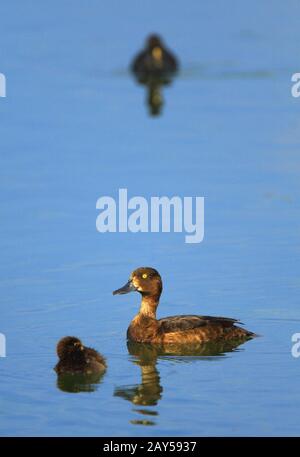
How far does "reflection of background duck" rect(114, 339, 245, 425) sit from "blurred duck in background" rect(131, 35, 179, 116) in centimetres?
1037

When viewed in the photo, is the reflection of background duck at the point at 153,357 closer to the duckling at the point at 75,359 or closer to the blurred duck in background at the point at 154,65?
the duckling at the point at 75,359

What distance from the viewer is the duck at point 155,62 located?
24.3m

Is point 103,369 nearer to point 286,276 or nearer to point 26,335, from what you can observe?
point 26,335

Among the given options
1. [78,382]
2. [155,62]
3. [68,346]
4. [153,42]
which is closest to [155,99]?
[155,62]

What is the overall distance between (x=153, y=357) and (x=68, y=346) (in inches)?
38.5

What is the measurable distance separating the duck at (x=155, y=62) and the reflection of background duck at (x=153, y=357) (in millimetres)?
10726

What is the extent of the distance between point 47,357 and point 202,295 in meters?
1.98

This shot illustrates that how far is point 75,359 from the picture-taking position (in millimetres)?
13016

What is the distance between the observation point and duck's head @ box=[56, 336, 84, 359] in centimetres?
1306

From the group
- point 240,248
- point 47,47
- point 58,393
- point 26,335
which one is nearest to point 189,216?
point 240,248

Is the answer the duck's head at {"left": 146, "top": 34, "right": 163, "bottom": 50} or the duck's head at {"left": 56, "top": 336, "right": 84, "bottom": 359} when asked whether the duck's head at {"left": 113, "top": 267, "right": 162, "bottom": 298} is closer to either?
the duck's head at {"left": 56, "top": 336, "right": 84, "bottom": 359}

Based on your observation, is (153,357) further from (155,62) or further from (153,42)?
(153,42)

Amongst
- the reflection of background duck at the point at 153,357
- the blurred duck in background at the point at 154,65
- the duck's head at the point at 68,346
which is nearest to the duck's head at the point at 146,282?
the reflection of background duck at the point at 153,357
